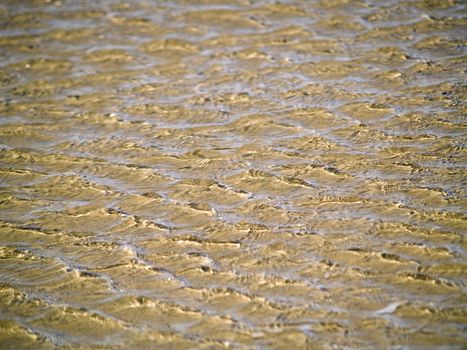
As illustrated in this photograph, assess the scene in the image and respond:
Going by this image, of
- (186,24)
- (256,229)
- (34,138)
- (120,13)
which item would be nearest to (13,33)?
(120,13)

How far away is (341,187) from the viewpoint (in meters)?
3.11

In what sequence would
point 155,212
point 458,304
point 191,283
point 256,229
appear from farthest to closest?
point 155,212, point 256,229, point 191,283, point 458,304

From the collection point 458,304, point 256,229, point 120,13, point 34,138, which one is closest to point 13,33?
point 120,13

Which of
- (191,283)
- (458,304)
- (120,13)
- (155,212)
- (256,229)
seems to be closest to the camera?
(458,304)

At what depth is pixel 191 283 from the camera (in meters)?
2.60

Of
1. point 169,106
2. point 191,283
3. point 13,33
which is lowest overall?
point 191,283

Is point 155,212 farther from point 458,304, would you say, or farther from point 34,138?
point 458,304

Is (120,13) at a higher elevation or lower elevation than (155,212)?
higher

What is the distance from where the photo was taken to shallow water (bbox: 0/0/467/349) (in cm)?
241

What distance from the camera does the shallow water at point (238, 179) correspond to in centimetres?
241

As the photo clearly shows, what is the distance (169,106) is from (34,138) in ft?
2.93

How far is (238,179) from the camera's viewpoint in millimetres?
3287

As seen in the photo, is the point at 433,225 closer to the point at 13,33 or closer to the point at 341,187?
the point at 341,187

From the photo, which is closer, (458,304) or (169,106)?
(458,304)
